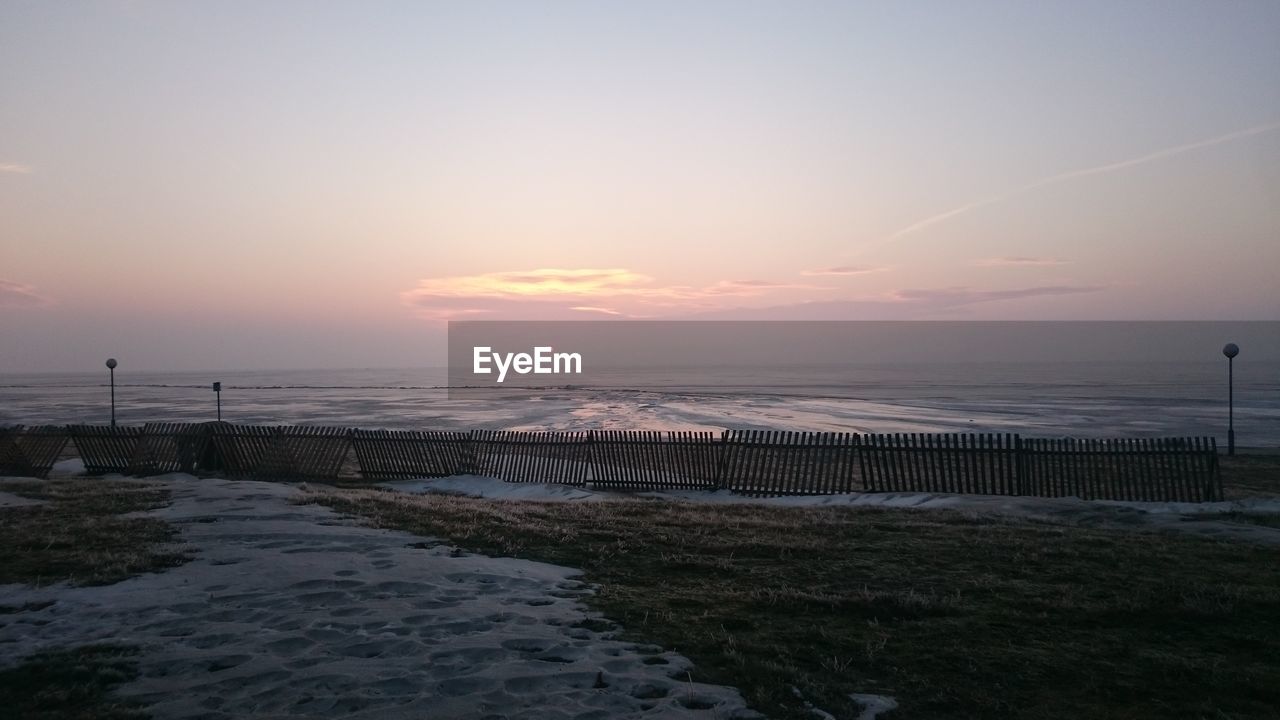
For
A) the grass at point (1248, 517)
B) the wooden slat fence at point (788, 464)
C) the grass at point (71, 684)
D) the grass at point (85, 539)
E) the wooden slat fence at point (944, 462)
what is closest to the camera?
the grass at point (71, 684)

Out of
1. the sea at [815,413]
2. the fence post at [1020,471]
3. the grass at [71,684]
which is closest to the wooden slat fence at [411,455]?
the fence post at [1020,471]

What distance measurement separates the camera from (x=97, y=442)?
20.8 metres

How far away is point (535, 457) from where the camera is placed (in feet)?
63.9

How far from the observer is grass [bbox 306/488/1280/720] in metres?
5.00

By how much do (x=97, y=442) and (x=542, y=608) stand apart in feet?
65.2

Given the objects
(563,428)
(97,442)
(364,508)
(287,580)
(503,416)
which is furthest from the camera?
(503,416)

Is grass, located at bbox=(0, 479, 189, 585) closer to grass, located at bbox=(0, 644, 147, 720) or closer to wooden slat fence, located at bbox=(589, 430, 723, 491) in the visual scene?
grass, located at bbox=(0, 644, 147, 720)

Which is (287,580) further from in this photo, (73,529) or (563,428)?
(563,428)

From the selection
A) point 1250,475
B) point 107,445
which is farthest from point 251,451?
point 1250,475

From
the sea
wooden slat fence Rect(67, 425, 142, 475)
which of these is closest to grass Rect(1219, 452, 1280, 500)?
the sea

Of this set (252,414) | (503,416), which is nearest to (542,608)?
(503,416)

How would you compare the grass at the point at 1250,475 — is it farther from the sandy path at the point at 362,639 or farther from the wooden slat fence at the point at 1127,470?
the sandy path at the point at 362,639

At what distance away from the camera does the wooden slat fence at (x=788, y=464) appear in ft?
56.2

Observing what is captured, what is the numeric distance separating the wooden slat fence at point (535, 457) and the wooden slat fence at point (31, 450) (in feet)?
37.1
